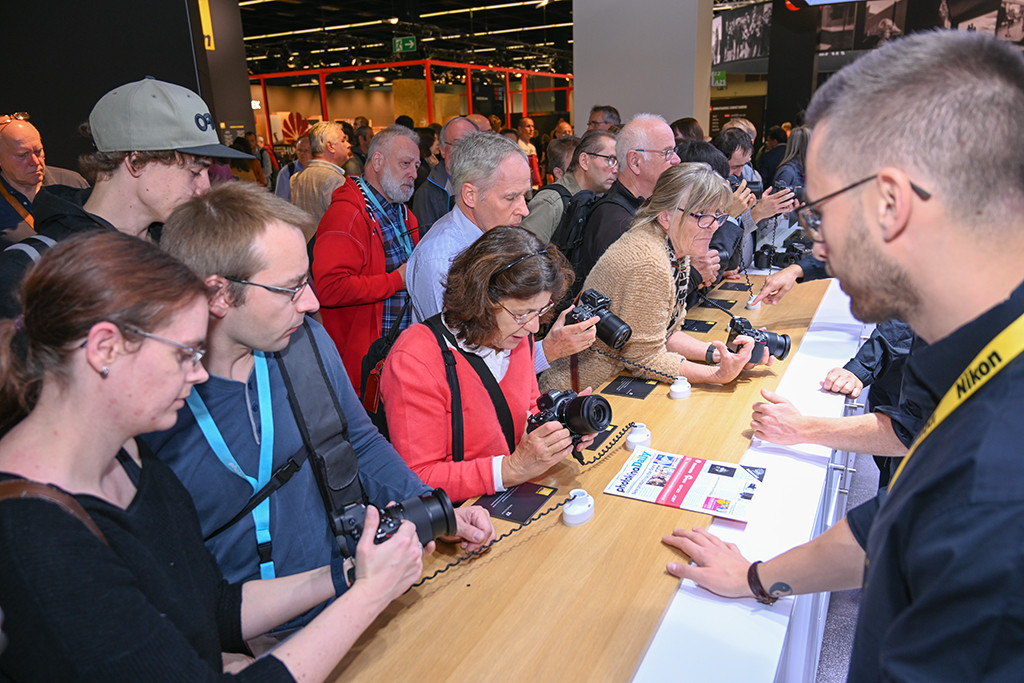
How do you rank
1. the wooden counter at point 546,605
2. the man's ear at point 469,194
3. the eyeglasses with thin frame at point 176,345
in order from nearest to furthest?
the eyeglasses with thin frame at point 176,345, the wooden counter at point 546,605, the man's ear at point 469,194

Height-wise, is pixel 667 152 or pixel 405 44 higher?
pixel 405 44

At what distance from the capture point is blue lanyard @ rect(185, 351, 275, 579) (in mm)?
1329

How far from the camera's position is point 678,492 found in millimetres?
1764

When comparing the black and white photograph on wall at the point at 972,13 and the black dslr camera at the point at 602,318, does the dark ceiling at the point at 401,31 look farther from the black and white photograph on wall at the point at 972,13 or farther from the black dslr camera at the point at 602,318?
the black dslr camera at the point at 602,318

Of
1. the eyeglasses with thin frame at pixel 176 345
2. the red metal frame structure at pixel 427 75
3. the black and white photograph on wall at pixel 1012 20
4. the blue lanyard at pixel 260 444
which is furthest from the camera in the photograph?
the red metal frame structure at pixel 427 75

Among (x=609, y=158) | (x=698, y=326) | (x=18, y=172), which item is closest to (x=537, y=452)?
(x=698, y=326)

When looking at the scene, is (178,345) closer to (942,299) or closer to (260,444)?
(260,444)

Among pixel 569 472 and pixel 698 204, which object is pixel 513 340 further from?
pixel 698 204

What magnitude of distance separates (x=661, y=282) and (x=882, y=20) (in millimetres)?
9528

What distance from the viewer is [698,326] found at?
3.23 metres

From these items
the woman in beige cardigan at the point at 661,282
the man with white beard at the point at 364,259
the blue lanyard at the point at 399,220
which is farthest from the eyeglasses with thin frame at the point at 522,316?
the blue lanyard at the point at 399,220

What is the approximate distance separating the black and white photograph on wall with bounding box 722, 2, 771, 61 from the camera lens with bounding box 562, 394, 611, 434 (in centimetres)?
1298

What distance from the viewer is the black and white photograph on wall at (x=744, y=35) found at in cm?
1247

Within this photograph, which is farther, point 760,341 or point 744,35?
point 744,35
